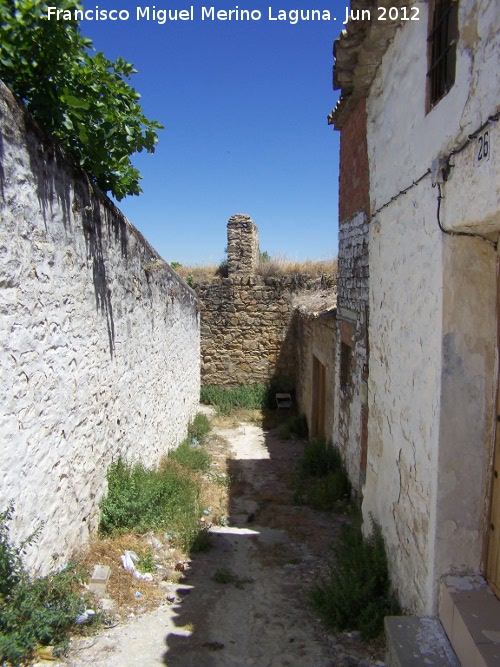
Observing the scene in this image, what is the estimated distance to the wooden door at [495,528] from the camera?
2.67 metres

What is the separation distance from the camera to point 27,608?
9.24 feet

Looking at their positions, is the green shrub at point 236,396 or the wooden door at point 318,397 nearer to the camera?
the wooden door at point 318,397

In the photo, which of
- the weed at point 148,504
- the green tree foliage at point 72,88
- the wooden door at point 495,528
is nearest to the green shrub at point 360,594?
the wooden door at point 495,528

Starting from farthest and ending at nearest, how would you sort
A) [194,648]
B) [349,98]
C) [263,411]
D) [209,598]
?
[263,411] → [349,98] → [209,598] → [194,648]

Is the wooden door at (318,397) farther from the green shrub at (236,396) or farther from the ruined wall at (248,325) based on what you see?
the ruined wall at (248,325)

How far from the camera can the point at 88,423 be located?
430cm

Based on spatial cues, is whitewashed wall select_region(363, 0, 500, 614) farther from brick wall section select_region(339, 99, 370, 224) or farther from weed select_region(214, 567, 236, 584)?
weed select_region(214, 567, 236, 584)

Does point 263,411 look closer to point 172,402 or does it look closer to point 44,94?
point 172,402

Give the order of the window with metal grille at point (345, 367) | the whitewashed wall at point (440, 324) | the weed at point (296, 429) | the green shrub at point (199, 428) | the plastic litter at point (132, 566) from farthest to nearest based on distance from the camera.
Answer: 1. the weed at point (296, 429)
2. the green shrub at point (199, 428)
3. the window with metal grille at point (345, 367)
4. the plastic litter at point (132, 566)
5. the whitewashed wall at point (440, 324)

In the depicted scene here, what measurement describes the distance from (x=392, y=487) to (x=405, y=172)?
246 cm

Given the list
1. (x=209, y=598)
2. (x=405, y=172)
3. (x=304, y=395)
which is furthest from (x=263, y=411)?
(x=405, y=172)

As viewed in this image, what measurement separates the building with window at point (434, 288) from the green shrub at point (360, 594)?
6.3 inches

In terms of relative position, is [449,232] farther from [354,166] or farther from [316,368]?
[316,368]

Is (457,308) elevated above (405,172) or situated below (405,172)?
below
